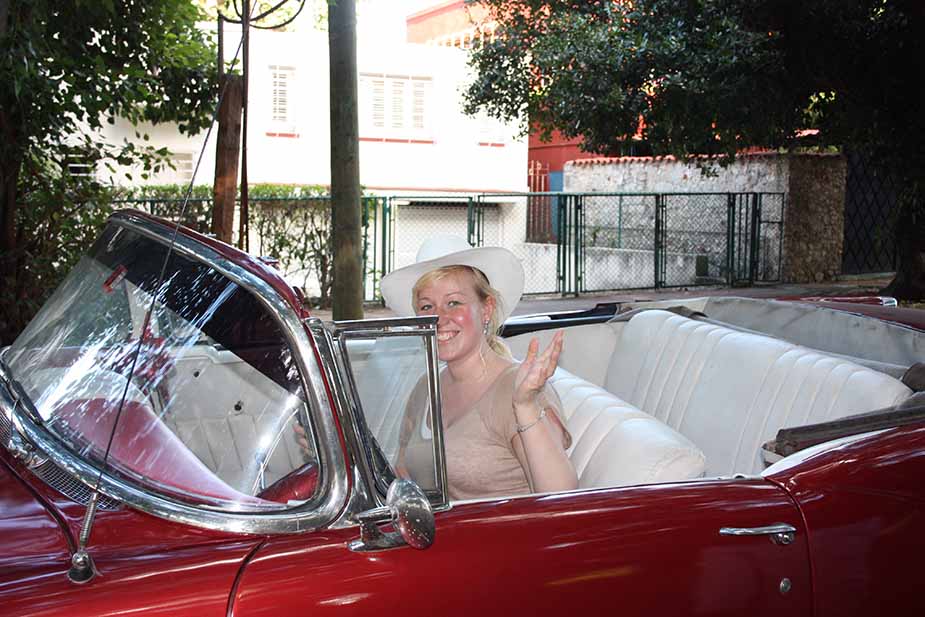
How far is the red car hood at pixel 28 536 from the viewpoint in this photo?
194 centimetres

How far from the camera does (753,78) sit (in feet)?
38.5

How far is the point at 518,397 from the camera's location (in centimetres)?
276

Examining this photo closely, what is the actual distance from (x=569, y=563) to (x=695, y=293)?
14355 mm

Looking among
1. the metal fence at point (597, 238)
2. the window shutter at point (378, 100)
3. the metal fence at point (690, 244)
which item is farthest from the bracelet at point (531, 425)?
the window shutter at point (378, 100)

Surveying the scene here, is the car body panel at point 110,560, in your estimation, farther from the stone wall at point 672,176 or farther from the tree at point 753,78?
the stone wall at point 672,176

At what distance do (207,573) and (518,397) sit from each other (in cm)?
106

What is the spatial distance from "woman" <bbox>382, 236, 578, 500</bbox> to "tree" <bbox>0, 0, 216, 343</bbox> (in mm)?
4095

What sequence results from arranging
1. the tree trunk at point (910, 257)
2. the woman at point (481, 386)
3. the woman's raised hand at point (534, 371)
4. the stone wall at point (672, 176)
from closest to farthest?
1. the woman's raised hand at point (534, 371)
2. the woman at point (481, 386)
3. the tree trunk at point (910, 257)
4. the stone wall at point (672, 176)

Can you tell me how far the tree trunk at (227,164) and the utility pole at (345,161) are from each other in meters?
0.79

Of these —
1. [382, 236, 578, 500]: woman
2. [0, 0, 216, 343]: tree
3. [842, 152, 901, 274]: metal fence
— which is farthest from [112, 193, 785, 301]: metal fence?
Answer: [382, 236, 578, 500]: woman

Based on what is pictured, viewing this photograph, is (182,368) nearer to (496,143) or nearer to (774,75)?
(774,75)

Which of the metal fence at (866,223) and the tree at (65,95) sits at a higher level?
the tree at (65,95)

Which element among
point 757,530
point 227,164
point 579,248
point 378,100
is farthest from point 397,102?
point 757,530

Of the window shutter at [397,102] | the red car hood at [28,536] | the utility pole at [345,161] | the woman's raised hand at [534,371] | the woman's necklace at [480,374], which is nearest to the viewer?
the red car hood at [28,536]
